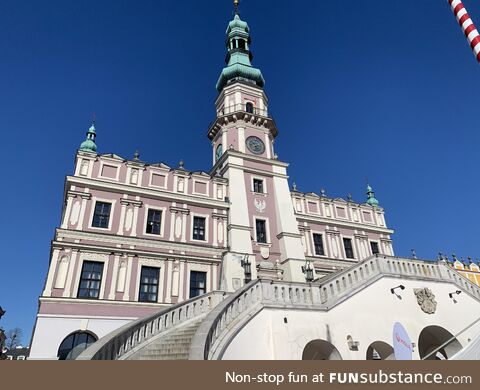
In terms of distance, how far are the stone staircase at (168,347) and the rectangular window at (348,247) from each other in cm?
2095

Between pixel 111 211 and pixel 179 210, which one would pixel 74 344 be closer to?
pixel 111 211

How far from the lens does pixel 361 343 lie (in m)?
14.1

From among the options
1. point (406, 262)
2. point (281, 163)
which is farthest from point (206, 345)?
point (281, 163)

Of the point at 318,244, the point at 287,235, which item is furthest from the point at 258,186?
the point at 318,244

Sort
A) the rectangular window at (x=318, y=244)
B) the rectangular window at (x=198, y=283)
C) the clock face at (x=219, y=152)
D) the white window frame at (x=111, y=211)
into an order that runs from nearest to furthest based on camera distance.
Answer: the white window frame at (x=111, y=211), the rectangular window at (x=198, y=283), the rectangular window at (x=318, y=244), the clock face at (x=219, y=152)

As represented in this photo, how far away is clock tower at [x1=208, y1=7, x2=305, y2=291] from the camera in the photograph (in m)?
26.1

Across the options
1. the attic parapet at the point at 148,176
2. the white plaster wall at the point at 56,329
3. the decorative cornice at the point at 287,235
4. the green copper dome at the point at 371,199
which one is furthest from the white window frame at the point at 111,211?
the green copper dome at the point at 371,199

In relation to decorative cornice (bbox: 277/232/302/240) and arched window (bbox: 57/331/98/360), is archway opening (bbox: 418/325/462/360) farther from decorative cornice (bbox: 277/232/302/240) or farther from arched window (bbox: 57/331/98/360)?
arched window (bbox: 57/331/98/360)

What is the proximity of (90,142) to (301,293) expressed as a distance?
27.1 meters

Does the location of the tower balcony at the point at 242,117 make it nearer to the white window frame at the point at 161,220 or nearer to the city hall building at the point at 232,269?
the city hall building at the point at 232,269

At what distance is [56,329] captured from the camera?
62.6 ft

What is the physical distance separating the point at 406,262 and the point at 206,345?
1223cm

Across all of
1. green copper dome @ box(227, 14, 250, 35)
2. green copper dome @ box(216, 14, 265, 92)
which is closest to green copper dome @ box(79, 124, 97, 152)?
green copper dome @ box(216, 14, 265, 92)

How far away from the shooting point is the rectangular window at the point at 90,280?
2078cm
